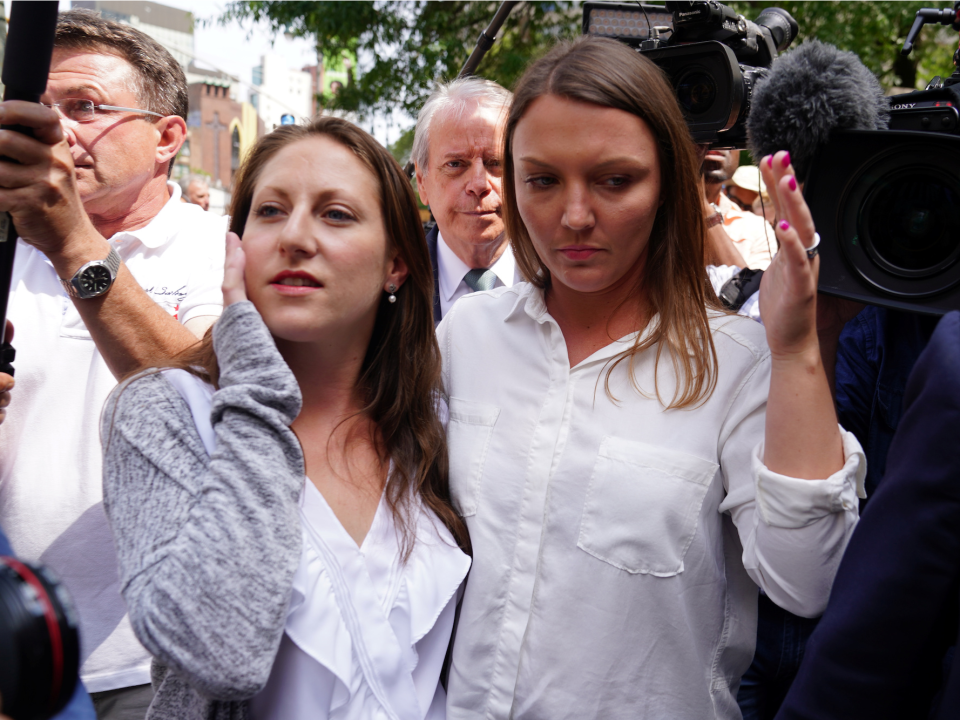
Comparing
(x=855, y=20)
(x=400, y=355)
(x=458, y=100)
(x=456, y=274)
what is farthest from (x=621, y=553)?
(x=855, y=20)

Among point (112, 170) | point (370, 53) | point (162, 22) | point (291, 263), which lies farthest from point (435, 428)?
point (162, 22)

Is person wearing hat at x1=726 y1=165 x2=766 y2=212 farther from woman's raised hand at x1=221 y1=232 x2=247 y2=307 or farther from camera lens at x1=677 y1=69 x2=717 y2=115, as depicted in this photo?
woman's raised hand at x1=221 y1=232 x2=247 y2=307

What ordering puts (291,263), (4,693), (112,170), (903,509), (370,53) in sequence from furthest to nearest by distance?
(370,53) → (112,170) → (291,263) → (903,509) → (4,693)

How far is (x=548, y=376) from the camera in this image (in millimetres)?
1666

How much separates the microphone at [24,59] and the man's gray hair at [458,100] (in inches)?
77.5

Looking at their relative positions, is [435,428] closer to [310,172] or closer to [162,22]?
[310,172]

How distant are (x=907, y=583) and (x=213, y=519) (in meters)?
0.98

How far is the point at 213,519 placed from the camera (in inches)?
49.8

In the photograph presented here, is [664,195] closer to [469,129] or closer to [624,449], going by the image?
[624,449]

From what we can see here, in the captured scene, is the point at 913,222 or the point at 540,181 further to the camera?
the point at 540,181

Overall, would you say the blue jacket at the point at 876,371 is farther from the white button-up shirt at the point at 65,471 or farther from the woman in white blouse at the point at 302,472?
the white button-up shirt at the point at 65,471

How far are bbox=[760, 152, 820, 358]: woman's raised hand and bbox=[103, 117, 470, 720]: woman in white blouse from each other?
2.44ft

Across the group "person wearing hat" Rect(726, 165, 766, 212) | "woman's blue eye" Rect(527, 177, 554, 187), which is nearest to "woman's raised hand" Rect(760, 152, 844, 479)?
"woman's blue eye" Rect(527, 177, 554, 187)

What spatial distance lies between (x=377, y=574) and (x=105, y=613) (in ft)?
2.85
